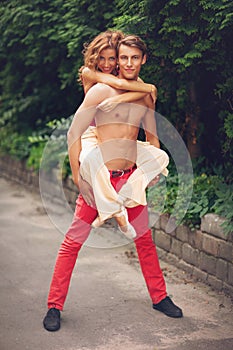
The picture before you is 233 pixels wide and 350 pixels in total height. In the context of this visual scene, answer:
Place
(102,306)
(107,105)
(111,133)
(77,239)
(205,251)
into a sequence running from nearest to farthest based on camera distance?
(107,105) → (111,133) → (77,239) → (102,306) → (205,251)

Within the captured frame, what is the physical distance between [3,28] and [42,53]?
679 mm

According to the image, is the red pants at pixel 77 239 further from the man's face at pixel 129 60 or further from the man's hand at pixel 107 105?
the man's face at pixel 129 60

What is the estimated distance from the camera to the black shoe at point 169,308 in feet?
15.8

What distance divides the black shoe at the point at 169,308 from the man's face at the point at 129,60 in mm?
1716

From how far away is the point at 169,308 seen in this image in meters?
4.83

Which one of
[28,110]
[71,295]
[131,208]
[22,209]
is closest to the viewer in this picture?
[131,208]

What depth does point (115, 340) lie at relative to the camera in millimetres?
4348

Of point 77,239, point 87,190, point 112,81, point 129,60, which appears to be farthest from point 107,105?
point 77,239

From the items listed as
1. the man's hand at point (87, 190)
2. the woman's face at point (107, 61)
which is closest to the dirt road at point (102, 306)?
the man's hand at point (87, 190)

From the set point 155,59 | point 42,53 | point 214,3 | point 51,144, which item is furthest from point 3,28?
point 214,3

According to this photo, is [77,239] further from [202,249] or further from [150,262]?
[202,249]

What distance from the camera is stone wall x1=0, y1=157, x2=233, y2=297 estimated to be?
5.36m

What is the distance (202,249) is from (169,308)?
1003 mm

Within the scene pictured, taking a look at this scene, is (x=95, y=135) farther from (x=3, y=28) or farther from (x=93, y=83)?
(x=3, y=28)
